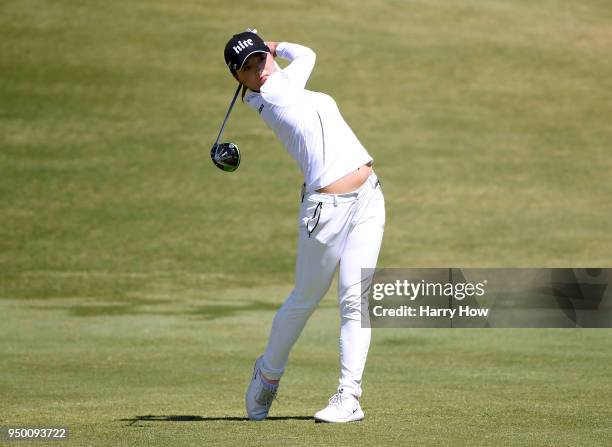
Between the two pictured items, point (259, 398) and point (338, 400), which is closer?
point (338, 400)

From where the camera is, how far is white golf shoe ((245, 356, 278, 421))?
20.7ft

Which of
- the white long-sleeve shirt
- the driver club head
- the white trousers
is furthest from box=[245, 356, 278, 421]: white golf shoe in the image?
the driver club head

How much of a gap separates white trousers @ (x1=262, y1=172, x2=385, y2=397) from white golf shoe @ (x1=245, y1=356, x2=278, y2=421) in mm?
378

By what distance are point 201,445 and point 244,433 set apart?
43cm

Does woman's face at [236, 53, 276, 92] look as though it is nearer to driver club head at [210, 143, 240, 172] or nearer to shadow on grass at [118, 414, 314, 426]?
driver club head at [210, 143, 240, 172]

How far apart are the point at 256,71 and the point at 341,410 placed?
1.90m

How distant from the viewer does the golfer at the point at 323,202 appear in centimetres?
616

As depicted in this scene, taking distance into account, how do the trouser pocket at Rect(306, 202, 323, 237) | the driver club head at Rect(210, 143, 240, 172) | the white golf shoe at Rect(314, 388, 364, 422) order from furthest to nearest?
the driver club head at Rect(210, 143, 240, 172) < the trouser pocket at Rect(306, 202, 323, 237) < the white golf shoe at Rect(314, 388, 364, 422)

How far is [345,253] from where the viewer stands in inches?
246

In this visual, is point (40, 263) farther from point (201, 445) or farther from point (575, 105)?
point (575, 105)

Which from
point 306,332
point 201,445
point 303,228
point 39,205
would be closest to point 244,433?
point 201,445

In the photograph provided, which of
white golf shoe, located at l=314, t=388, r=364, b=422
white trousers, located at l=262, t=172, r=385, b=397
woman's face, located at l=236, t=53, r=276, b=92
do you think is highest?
woman's face, located at l=236, t=53, r=276, b=92

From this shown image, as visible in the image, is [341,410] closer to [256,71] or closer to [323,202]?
[323,202]

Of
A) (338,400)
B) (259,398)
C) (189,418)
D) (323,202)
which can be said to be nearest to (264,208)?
(189,418)
